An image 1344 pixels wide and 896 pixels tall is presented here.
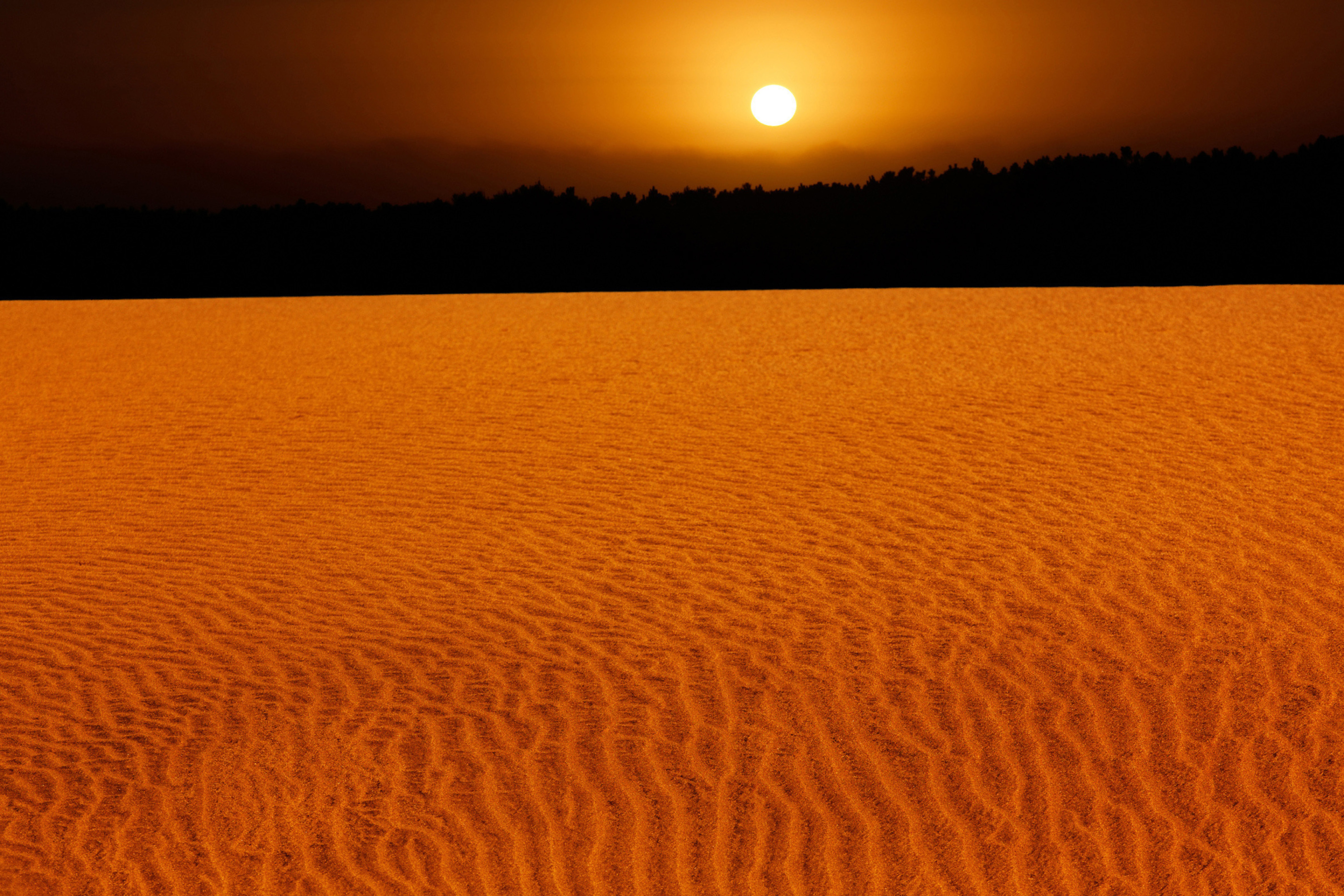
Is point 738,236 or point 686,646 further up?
point 738,236

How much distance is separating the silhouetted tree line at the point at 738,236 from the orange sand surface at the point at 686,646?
119 feet

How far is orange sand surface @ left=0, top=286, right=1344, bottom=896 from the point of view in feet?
14.1

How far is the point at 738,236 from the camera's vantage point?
54.3m

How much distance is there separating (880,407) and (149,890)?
10644 millimetres

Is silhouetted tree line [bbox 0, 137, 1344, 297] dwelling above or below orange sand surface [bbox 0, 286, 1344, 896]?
above

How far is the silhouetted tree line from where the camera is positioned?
155ft

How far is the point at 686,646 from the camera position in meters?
6.25

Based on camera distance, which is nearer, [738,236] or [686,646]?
[686,646]

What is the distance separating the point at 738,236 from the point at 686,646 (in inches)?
1947

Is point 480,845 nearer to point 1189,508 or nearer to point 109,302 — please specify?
point 1189,508

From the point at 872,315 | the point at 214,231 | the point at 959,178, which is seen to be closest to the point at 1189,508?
the point at 872,315

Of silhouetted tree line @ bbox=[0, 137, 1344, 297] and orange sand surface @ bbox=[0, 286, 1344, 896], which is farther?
silhouetted tree line @ bbox=[0, 137, 1344, 297]

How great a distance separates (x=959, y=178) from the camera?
53125mm

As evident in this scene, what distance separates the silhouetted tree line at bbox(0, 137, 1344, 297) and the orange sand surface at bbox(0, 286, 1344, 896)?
36.3 meters
